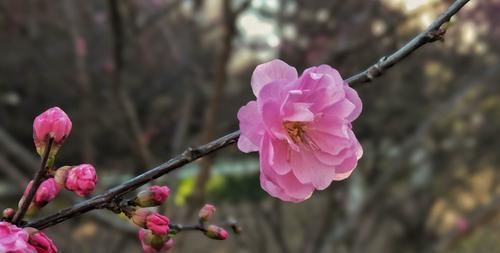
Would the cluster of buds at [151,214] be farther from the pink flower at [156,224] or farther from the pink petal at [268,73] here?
the pink petal at [268,73]

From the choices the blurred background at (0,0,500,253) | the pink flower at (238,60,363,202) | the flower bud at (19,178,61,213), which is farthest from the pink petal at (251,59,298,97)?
the blurred background at (0,0,500,253)

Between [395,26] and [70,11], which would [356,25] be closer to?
[395,26]

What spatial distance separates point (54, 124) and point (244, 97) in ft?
15.5

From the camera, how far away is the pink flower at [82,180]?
2.36ft

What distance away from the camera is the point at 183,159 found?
73 cm

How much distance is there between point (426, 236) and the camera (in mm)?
7430

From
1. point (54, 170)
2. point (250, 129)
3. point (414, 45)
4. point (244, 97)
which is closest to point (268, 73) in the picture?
point (250, 129)

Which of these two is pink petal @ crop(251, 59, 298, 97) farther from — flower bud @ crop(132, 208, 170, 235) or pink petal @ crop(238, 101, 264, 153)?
flower bud @ crop(132, 208, 170, 235)

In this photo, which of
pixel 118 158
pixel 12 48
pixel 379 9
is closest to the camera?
pixel 379 9

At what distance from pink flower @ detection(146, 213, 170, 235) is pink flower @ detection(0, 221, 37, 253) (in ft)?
0.46

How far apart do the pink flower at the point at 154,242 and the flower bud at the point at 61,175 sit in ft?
0.48

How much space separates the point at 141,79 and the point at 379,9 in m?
2.67

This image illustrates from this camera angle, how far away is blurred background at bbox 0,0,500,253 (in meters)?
3.02

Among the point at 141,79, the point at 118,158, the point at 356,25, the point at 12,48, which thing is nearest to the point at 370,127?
the point at 356,25
